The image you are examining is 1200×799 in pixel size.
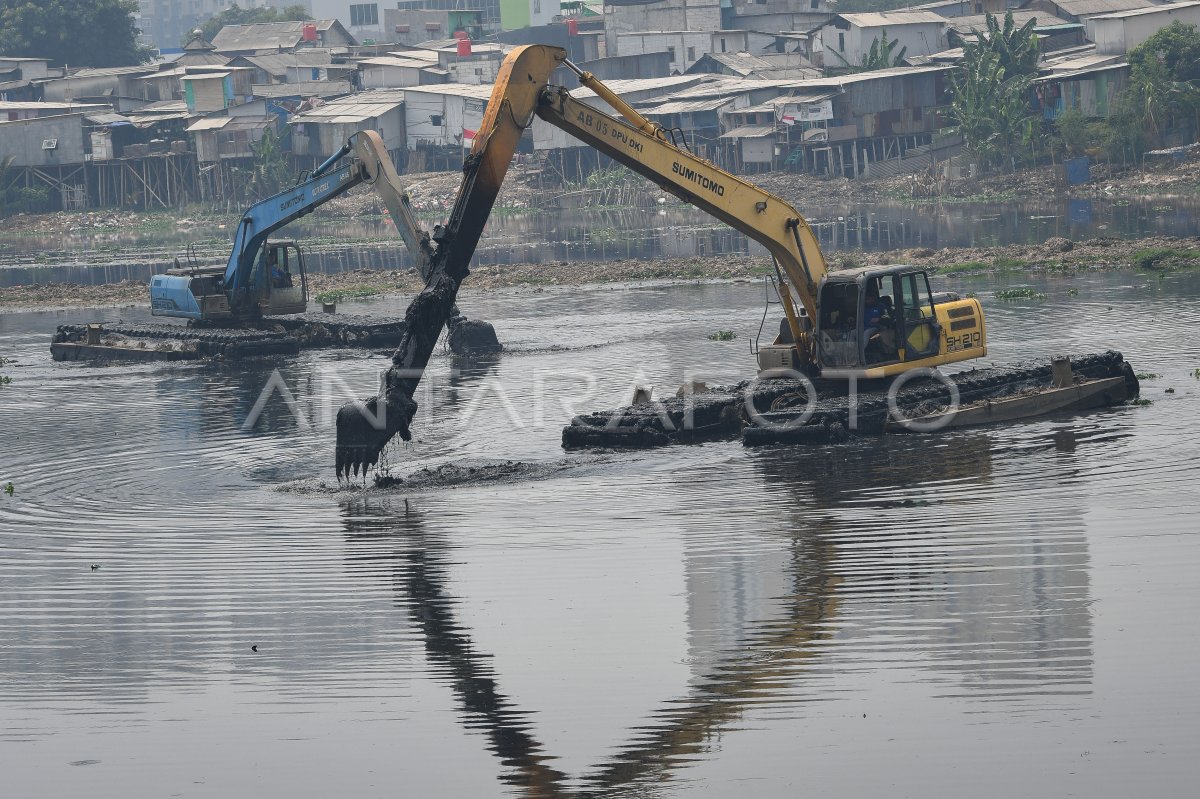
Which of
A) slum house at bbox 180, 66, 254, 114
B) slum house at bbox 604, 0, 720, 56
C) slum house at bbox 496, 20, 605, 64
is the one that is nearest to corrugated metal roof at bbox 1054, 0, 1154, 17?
slum house at bbox 604, 0, 720, 56

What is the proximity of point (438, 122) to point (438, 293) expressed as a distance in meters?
88.3

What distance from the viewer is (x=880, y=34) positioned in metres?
107

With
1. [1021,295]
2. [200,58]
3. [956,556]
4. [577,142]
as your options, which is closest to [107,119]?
[200,58]

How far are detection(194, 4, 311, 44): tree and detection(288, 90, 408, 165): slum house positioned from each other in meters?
53.5

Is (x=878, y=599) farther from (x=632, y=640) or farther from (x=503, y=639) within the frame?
(x=503, y=639)

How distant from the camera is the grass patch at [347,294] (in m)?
58.0

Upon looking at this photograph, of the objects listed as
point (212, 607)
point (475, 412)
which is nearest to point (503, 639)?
point (212, 607)

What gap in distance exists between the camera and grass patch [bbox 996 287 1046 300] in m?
46.2

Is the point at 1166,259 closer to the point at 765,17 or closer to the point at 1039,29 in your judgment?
the point at 1039,29

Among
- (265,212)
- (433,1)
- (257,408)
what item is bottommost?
(257,408)

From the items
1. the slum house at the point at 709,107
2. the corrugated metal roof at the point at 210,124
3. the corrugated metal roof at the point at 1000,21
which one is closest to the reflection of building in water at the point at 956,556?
the slum house at the point at 709,107

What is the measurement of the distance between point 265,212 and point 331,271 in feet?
89.7

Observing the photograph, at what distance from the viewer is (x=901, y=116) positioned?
324 ft

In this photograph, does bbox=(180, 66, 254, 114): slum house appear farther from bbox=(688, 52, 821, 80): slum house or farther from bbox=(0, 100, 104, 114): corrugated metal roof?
bbox=(688, 52, 821, 80): slum house
